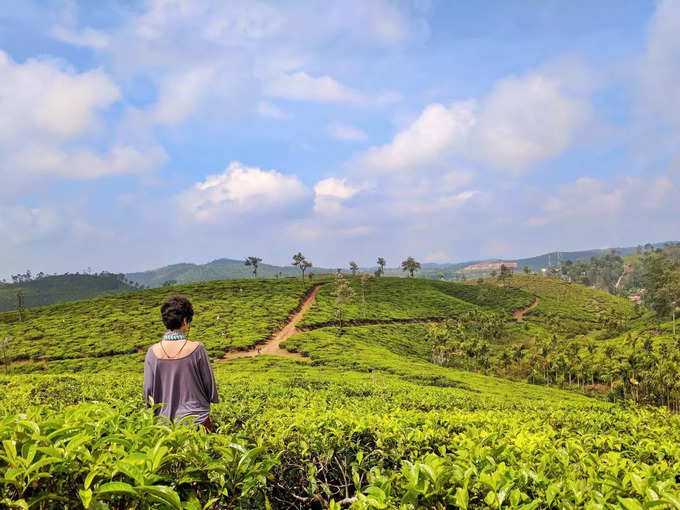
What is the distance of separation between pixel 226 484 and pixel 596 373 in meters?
51.9

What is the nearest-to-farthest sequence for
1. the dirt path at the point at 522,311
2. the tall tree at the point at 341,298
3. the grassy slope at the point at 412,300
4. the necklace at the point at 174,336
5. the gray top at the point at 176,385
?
1. the gray top at the point at 176,385
2. the necklace at the point at 174,336
3. the tall tree at the point at 341,298
4. the grassy slope at the point at 412,300
5. the dirt path at the point at 522,311

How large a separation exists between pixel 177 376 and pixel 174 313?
0.71 m

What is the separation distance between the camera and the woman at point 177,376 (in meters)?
4.22

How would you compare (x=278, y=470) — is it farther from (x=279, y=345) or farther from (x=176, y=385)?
(x=279, y=345)

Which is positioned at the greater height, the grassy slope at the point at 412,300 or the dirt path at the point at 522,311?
the grassy slope at the point at 412,300

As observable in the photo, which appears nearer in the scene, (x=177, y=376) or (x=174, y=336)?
(x=177, y=376)

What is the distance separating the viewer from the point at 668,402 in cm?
3712

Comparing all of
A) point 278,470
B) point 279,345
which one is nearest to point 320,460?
point 278,470

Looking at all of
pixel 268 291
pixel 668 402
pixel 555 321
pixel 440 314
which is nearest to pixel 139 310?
pixel 268 291

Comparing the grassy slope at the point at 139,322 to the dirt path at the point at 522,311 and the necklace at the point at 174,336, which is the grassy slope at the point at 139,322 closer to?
the necklace at the point at 174,336

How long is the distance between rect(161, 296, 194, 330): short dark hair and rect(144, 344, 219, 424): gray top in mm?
342

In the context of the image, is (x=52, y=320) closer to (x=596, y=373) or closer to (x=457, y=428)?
(x=457, y=428)

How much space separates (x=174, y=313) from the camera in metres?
4.39

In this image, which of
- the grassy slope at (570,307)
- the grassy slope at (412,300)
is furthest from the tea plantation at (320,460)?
the grassy slope at (570,307)
